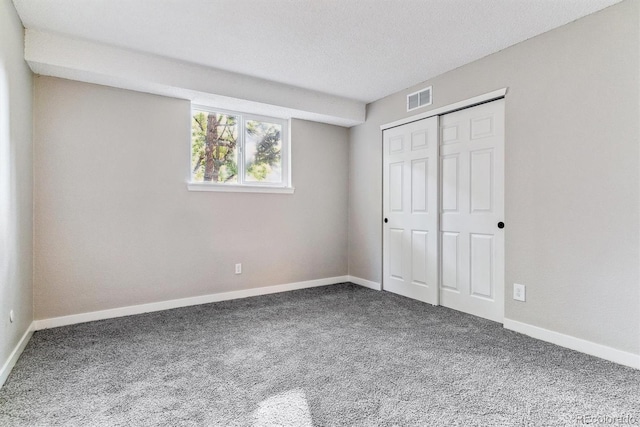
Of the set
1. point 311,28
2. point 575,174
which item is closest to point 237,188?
point 311,28

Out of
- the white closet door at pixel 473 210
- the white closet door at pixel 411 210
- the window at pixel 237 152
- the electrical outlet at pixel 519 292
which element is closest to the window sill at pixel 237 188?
the window at pixel 237 152

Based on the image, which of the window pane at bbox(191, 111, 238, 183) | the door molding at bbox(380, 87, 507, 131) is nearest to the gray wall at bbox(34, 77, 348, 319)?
the window pane at bbox(191, 111, 238, 183)

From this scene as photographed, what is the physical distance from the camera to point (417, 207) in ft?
12.7

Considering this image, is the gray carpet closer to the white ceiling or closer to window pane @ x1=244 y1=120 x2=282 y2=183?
window pane @ x1=244 y1=120 x2=282 y2=183

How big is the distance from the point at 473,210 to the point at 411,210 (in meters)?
0.76

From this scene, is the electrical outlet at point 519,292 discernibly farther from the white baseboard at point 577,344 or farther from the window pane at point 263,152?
the window pane at point 263,152

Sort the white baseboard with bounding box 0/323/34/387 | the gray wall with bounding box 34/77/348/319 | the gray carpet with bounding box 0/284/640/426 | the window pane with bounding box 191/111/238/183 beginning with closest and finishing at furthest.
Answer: the gray carpet with bounding box 0/284/640/426 → the white baseboard with bounding box 0/323/34/387 → the gray wall with bounding box 34/77/348/319 → the window pane with bounding box 191/111/238/183

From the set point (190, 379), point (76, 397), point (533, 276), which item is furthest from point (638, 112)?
point (76, 397)

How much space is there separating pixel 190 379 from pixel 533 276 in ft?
8.62

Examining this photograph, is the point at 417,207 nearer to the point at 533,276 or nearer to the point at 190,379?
the point at 533,276

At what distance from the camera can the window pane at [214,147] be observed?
3.80 m

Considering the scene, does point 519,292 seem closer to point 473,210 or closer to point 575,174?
point 473,210

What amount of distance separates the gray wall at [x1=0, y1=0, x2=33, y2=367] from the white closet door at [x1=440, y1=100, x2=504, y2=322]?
3520mm

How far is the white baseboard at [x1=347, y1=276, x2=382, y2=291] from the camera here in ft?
14.3
